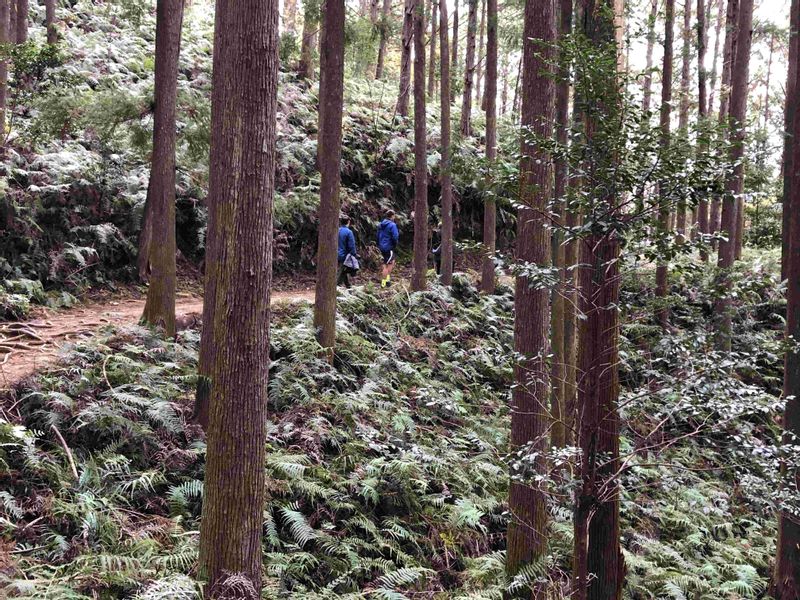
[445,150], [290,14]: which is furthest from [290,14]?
[445,150]

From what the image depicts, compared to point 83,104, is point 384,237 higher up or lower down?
lower down

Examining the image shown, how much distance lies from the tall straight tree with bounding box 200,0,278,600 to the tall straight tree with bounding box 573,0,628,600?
2.30 meters

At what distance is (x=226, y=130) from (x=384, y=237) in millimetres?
10707

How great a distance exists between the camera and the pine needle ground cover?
4.64 metres

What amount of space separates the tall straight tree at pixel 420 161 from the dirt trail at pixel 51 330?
5.29 meters

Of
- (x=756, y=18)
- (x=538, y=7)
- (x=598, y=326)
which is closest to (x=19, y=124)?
(x=538, y=7)

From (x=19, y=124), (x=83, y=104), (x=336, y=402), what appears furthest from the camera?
(x=19, y=124)

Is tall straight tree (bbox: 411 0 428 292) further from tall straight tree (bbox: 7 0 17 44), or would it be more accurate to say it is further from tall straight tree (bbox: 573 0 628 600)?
tall straight tree (bbox: 7 0 17 44)

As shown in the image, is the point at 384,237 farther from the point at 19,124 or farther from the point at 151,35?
the point at 151,35

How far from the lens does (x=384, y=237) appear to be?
15.0 m

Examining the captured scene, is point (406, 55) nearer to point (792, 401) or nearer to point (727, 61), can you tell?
point (727, 61)

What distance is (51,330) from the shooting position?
9109 mm

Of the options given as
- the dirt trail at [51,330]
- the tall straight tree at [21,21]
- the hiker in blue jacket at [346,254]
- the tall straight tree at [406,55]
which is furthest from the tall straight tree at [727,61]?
the tall straight tree at [21,21]

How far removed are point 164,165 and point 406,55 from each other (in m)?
11.2
